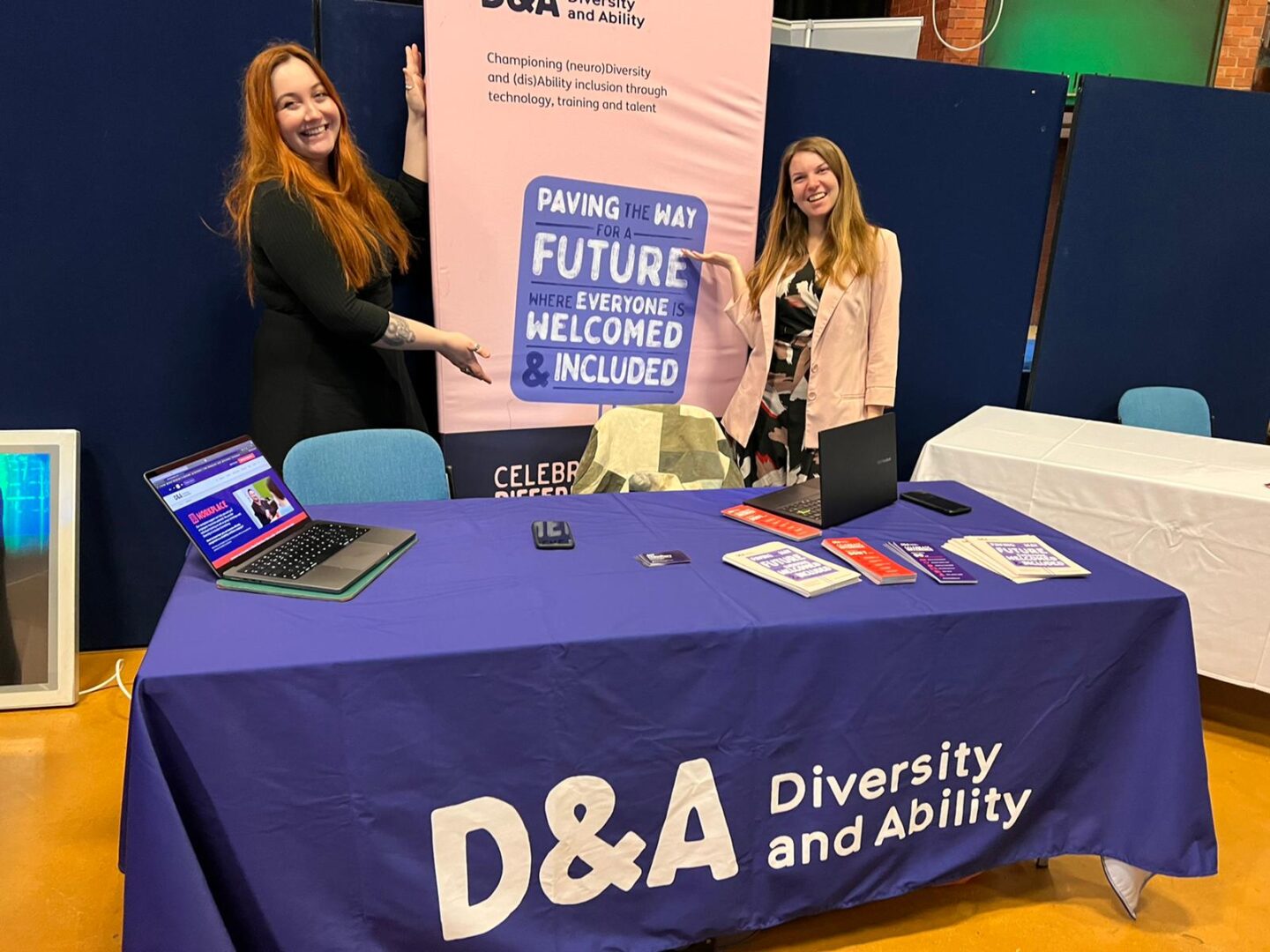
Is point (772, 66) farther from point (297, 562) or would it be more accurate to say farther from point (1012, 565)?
point (297, 562)

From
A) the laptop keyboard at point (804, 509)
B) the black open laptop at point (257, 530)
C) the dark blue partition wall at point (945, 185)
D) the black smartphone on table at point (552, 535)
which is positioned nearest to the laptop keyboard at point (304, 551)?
the black open laptop at point (257, 530)

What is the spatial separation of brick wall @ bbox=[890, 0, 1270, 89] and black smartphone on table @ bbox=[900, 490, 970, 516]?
5309 mm

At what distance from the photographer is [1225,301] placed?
3666 mm

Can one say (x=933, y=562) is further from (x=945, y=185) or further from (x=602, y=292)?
(x=945, y=185)

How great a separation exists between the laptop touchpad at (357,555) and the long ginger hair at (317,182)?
2.80 feet

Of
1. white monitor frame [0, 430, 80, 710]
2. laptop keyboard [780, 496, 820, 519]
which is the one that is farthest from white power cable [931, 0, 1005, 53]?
white monitor frame [0, 430, 80, 710]

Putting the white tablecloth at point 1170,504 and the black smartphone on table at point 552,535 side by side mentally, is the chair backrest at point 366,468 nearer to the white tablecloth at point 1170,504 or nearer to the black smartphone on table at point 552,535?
the black smartphone on table at point 552,535

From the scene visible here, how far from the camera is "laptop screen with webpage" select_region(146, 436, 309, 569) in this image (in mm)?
1496

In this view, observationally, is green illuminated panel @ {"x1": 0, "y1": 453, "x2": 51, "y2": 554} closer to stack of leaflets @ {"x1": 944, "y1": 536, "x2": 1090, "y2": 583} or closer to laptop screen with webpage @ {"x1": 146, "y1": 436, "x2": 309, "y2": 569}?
laptop screen with webpage @ {"x1": 146, "y1": 436, "x2": 309, "y2": 569}

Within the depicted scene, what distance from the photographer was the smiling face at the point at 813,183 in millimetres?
2631

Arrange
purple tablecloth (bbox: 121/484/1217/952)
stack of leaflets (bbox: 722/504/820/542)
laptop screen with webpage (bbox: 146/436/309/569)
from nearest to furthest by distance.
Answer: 1. purple tablecloth (bbox: 121/484/1217/952)
2. laptop screen with webpage (bbox: 146/436/309/569)
3. stack of leaflets (bbox: 722/504/820/542)

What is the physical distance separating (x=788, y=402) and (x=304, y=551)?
1.71 metres

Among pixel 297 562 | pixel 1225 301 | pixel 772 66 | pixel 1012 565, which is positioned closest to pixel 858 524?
pixel 1012 565

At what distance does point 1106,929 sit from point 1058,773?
39cm
